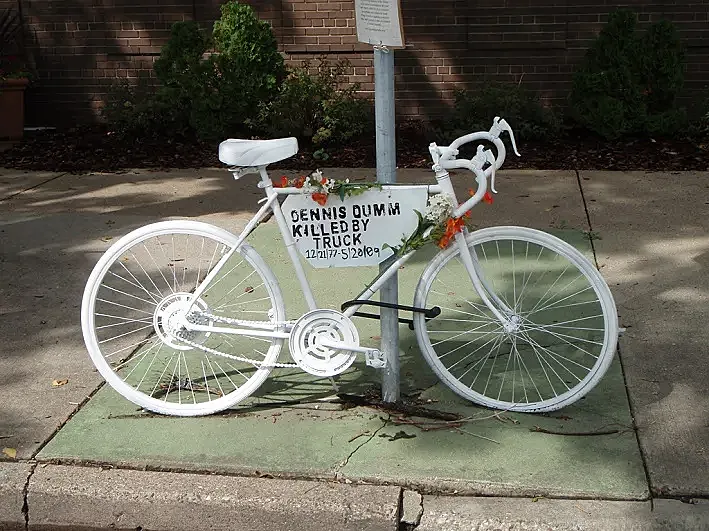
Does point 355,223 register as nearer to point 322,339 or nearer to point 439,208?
point 439,208

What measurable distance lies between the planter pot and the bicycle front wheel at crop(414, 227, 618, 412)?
20.4 feet

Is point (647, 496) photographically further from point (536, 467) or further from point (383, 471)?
point (383, 471)

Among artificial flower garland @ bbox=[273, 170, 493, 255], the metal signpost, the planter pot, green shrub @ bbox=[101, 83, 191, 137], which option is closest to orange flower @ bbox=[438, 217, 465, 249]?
artificial flower garland @ bbox=[273, 170, 493, 255]

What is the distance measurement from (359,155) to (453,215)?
5.16 m

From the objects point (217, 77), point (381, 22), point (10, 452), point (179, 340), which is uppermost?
point (381, 22)

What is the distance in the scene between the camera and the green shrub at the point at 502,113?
9.20 metres

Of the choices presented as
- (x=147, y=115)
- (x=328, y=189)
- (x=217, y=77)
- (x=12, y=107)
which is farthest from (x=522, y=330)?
(x=12, y=107)

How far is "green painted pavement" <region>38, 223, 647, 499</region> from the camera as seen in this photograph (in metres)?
3.62

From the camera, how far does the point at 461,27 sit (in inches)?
400

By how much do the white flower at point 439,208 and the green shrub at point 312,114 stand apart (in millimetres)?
5274

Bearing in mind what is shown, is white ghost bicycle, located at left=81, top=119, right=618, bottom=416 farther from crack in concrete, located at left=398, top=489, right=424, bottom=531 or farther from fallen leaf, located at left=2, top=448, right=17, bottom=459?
crack in concrete, located at left=398, top=489, right=424, bottom=531

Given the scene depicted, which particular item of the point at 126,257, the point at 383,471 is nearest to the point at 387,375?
the point at 383,471

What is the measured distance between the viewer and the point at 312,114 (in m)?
9.36

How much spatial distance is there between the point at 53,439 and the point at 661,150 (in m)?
6.43
